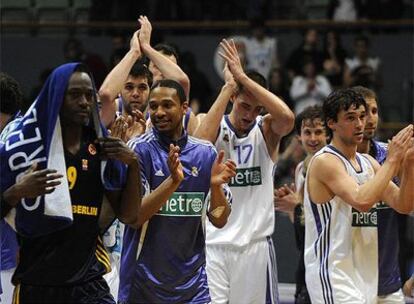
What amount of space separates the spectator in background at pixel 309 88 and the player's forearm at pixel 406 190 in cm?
679

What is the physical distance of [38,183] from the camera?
17.7 ft

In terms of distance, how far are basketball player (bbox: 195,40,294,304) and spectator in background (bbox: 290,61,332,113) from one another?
5.72 m

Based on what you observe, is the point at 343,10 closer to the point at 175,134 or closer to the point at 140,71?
the point at 140,71

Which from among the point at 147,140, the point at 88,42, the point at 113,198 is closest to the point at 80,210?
the point at 113,198

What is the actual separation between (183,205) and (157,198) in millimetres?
428

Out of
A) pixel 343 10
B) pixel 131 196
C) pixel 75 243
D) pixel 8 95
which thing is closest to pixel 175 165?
pixel 131 196

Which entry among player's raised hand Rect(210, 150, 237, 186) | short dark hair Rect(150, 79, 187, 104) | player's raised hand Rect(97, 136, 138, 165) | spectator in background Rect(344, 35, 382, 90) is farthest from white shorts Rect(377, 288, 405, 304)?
spectator in background Rect(344, 35, 382, 90)

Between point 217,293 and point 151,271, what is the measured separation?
1794 mm

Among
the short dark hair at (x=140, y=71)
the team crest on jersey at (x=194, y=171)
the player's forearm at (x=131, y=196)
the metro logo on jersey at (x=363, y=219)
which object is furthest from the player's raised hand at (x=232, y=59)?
the player's forearm at (x=131, y=196)

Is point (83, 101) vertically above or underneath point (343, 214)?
above

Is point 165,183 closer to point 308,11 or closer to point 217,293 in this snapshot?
point 217,293

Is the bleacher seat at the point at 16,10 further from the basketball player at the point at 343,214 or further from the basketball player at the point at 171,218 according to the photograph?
the basketball player at the point at 171,218

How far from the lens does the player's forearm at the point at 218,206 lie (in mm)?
6914

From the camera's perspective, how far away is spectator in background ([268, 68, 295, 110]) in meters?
14.4
